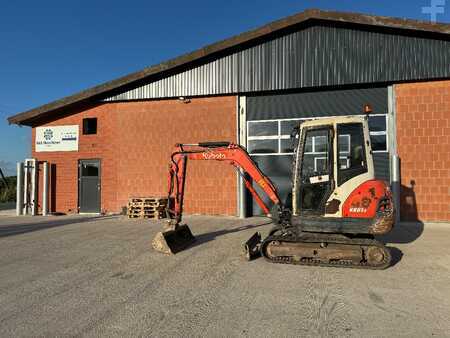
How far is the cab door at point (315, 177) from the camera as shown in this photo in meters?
5.99

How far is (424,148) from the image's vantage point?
10.8 m

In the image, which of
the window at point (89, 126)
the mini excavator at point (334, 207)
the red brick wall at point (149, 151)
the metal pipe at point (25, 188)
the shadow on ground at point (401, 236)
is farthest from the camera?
the window at point (89, 126)

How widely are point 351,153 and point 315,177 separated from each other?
0.87m

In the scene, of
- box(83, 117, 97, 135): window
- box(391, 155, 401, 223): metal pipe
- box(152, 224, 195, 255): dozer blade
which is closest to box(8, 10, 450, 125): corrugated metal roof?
box(83, 117, 97, 135): window

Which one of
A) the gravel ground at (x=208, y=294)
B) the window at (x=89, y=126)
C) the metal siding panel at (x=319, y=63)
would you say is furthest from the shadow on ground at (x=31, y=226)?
the metal siding panel at (x=319, y=63)

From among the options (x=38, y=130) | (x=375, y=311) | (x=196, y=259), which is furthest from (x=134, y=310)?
(x=38, y=130)

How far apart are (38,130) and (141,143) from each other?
5838 mm

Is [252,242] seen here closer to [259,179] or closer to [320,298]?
[259,179]

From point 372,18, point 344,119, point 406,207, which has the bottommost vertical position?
point 406,207

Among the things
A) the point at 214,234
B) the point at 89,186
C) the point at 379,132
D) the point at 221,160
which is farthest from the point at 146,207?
the point at 379,132

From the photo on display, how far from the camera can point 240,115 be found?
12.6m

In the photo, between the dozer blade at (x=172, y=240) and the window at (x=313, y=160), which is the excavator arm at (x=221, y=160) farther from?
the window at (x=313, y=160)

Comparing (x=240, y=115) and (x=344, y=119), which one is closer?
(x=344, y=119)

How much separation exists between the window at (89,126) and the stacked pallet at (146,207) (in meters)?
4.57
